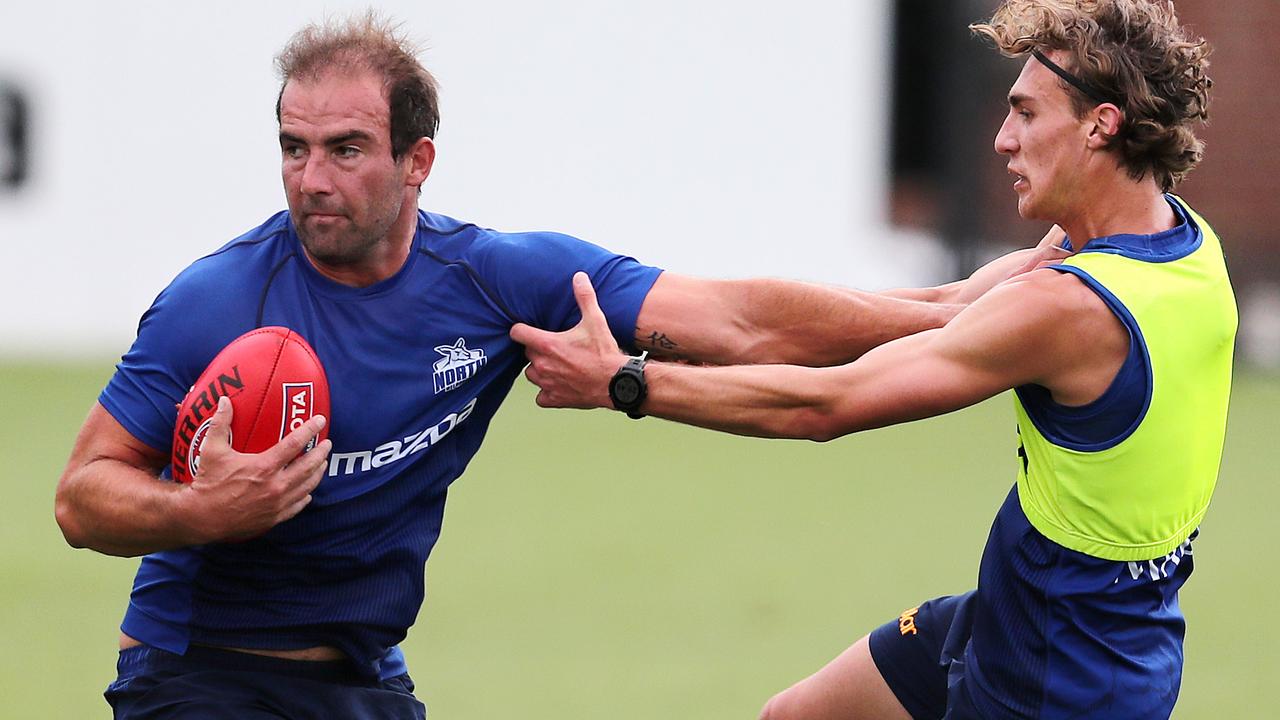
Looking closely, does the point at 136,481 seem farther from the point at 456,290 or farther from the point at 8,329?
the point at 8,329

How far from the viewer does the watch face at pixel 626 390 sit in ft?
15.0

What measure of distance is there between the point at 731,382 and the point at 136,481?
1452mm

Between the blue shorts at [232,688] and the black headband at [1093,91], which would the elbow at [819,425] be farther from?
the blue shorts at [232,688]

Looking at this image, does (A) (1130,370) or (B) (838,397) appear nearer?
(A) (1130,370)

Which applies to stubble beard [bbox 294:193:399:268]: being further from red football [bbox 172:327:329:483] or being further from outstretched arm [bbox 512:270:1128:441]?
outstretched arm [bbox 512:270:1128:441]

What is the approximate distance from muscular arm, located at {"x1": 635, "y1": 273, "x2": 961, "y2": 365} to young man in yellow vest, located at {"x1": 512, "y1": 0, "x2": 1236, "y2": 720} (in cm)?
34

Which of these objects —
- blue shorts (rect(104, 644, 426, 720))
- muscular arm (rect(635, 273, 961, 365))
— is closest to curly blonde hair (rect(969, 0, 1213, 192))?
muscular arm (rect(635, 273, 961, 365))

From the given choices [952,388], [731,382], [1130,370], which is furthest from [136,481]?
[1130,370]

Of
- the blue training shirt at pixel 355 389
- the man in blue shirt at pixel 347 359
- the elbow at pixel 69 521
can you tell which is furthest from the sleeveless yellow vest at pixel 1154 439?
the elbow at pixel 69 521

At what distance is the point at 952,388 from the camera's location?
166 inches

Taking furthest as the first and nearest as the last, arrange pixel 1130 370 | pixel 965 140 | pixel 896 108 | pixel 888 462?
pixel 896 108 → pixel 965 140 → pixel 888 462 → pixel 1130 370

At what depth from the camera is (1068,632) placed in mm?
4227

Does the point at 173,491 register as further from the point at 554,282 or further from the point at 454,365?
the point at 554,282

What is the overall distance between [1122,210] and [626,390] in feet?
4.14
